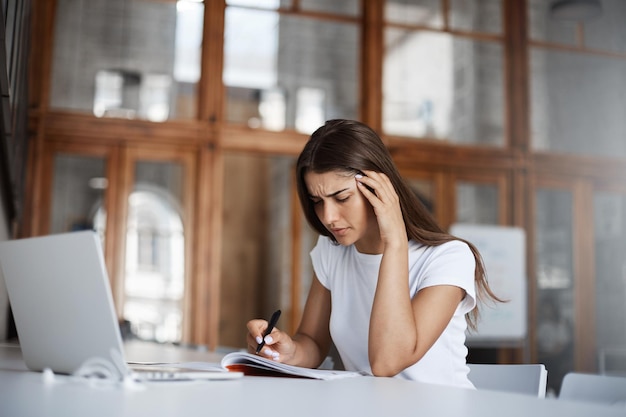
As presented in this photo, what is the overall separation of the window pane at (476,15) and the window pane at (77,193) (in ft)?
11.3

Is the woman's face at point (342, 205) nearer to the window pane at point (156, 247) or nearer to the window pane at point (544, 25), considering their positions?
the window pane at point (156, 247)

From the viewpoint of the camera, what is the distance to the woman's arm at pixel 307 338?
1843mm

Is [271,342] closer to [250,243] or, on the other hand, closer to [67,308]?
[67,308]

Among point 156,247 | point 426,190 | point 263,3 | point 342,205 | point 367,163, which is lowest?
point 156,247

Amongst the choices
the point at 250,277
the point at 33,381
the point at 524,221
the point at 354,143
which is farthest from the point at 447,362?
the point at 250,277

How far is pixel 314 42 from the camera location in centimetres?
663

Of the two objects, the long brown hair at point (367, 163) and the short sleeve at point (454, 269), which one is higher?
the long brown hair at point (367, 163)

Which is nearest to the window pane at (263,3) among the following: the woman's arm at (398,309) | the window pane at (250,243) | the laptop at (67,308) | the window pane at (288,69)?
the window pane at (288,69)

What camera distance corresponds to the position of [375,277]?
2.04 meters

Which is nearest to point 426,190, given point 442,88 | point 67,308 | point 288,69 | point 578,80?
point 442,88

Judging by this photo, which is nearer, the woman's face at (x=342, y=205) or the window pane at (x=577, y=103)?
the woman's face at (x=342, y=205)

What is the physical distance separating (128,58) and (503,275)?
11.7 ft

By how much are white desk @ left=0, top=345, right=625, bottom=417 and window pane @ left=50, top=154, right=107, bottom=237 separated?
4.85 metres

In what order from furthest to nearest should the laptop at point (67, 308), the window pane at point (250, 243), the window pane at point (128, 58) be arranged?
the window pane at point (250, 243) → the window pane at point (128, 58) → the laptop at point (67, 308)
